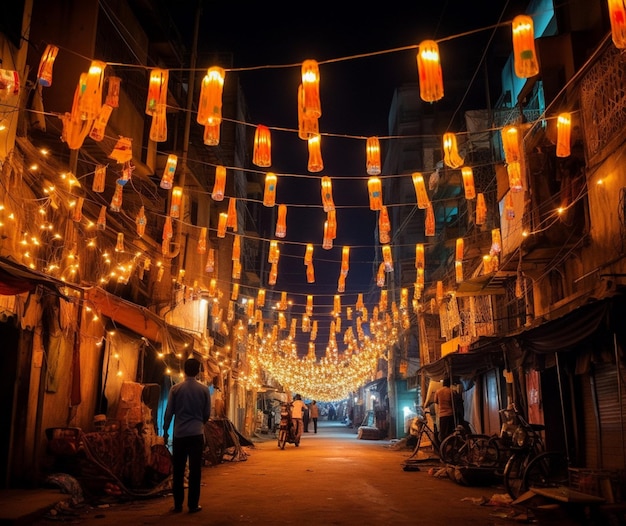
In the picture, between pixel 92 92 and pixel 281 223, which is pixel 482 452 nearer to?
pixel 281 223

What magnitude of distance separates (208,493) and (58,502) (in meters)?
2.67

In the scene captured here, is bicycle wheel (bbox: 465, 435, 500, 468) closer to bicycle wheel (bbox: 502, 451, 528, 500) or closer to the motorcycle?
bicycle wheel (bbox: 502, 451, 528, 500)

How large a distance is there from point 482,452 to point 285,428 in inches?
440

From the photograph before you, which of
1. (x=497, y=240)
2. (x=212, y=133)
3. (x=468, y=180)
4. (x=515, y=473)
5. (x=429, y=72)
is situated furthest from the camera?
(x=497, y=240)

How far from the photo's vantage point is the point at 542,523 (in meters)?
7.29

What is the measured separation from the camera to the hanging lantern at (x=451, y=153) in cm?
1173

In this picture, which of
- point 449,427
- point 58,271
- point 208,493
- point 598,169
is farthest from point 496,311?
point 58,271

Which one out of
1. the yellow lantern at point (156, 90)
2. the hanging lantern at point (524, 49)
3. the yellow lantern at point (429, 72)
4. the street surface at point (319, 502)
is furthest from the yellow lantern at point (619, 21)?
the yellow lantern at point (156, 90)

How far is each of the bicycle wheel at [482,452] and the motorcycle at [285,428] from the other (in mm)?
10662

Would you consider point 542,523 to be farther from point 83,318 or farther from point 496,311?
point 496,311

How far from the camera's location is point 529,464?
9188 millimetres

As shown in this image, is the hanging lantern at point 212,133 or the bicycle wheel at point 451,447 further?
the bicycle wheel at point 451,447

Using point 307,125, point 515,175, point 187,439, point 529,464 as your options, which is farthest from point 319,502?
point 515,175

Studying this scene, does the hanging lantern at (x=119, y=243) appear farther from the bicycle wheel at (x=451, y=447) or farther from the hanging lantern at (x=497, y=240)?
the hanging lantern at (x=497, y=240)
